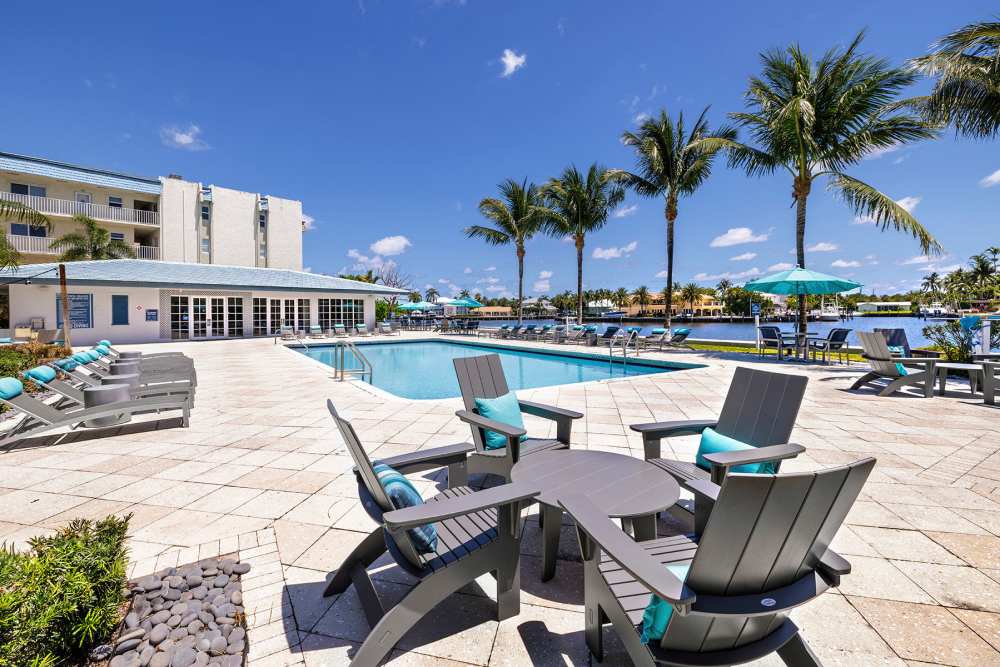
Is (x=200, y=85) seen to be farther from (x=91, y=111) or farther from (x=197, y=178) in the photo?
(x=197, y=178)

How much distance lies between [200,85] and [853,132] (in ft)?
89.9

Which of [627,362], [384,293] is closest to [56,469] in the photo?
[627,362]

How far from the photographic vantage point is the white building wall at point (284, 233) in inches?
1271

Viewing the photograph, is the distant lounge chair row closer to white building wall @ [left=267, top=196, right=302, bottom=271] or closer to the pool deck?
the pool deck

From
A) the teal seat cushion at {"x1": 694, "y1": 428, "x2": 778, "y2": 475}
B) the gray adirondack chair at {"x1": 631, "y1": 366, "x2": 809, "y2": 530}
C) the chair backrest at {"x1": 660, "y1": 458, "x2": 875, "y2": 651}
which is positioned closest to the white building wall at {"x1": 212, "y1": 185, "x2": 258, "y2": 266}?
the gray adirondack chair at {"x1": 631, "y1": 366, "x2": 809, "y2": 530}

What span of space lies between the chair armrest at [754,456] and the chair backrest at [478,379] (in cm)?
178

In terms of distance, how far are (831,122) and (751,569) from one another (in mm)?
14550

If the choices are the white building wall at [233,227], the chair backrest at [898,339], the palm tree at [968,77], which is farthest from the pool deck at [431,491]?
the white building wall at [233,227]

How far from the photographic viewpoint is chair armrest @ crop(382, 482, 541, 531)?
5.17ft

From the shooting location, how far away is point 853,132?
11.4 metres

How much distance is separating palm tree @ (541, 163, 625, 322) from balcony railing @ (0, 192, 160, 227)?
2662 centimetres

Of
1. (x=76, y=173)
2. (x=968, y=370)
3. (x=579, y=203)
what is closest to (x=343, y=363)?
(x=968, y=370)

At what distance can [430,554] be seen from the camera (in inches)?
70.0

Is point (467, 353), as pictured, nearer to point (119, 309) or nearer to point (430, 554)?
point (119, 309)
